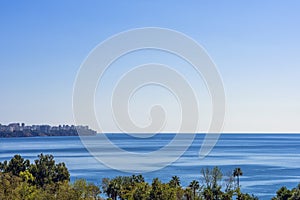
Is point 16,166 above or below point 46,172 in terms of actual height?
above

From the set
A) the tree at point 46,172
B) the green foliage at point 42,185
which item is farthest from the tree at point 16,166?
the tree at point 46,172

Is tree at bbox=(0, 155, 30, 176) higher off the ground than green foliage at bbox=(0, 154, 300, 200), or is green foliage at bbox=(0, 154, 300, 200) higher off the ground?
tree at bbox=(0, 155, 30, 176)

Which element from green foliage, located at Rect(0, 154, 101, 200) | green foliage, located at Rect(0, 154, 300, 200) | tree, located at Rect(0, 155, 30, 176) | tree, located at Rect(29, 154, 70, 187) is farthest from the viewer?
tree, located at Rect(0, 155, 30, 176)

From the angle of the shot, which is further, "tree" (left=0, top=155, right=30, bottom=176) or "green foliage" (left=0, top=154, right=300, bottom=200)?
"tree" (left=0, top=155, right=30, bottom=176)

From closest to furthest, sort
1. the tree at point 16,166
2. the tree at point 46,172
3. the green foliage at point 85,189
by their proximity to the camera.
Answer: the green foliage at point 85,189 < the tree at point 46,172 < the tree at point 16,166

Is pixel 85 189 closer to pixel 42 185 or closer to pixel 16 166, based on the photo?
pixel 42 185

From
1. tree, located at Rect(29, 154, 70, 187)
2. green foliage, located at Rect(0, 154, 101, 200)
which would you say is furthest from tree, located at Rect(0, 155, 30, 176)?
tree, located at Rect(29, 154, 70, 187)

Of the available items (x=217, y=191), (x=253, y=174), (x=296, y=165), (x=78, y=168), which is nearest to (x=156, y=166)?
(x=78, y=168)

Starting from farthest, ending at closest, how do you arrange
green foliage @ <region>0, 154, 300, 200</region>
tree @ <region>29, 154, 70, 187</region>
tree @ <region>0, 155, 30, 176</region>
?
tree @ <region>0, 155, 30, 176</region>
tree @ <region>29, 154, 70, 187</region>
green foliage @ <region>0, 154, 300, 200</region>

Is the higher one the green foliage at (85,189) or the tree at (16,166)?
the tree at (16,166)

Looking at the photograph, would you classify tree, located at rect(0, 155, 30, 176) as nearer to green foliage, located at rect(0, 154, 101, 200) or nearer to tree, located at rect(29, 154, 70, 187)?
green foliage, located at rect(0, 154, 101, 200)

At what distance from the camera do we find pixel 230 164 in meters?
129

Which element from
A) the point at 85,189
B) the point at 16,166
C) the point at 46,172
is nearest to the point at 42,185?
the point at 46,172

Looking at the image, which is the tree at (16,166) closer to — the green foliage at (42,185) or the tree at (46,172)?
the green foliage at (42,185)
